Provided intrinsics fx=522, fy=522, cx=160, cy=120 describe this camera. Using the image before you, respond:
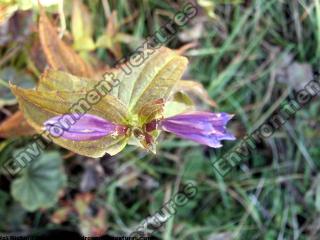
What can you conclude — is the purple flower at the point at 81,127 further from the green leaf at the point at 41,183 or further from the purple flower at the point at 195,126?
the green leaf at the point at 41,183

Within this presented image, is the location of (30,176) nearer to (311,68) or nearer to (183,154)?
(183,154)

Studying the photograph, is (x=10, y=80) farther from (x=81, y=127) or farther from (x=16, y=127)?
(x=81, y=127)

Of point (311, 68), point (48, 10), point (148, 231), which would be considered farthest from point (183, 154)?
point (48, 10)

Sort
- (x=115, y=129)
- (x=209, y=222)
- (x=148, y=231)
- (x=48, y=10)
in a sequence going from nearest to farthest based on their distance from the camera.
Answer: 1. (x=115, y=129)
2. (x=48, y=10)
3. (x=148, y=231)
4. (x=209, y=222)

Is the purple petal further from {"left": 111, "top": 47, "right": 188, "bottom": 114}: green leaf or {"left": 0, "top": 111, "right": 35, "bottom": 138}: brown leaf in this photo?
{"left": 0, "top": 111, "right": 35, "bottom": 138}: brown leaf

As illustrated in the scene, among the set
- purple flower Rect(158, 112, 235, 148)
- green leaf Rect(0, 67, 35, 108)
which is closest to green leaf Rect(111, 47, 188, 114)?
purple flower Rect(158, 112, 235, 148)

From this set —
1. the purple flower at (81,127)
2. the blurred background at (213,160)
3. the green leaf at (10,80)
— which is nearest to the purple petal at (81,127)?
the purple flower at (81,127)

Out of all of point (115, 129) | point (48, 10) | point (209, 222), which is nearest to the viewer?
point (115, 129)
